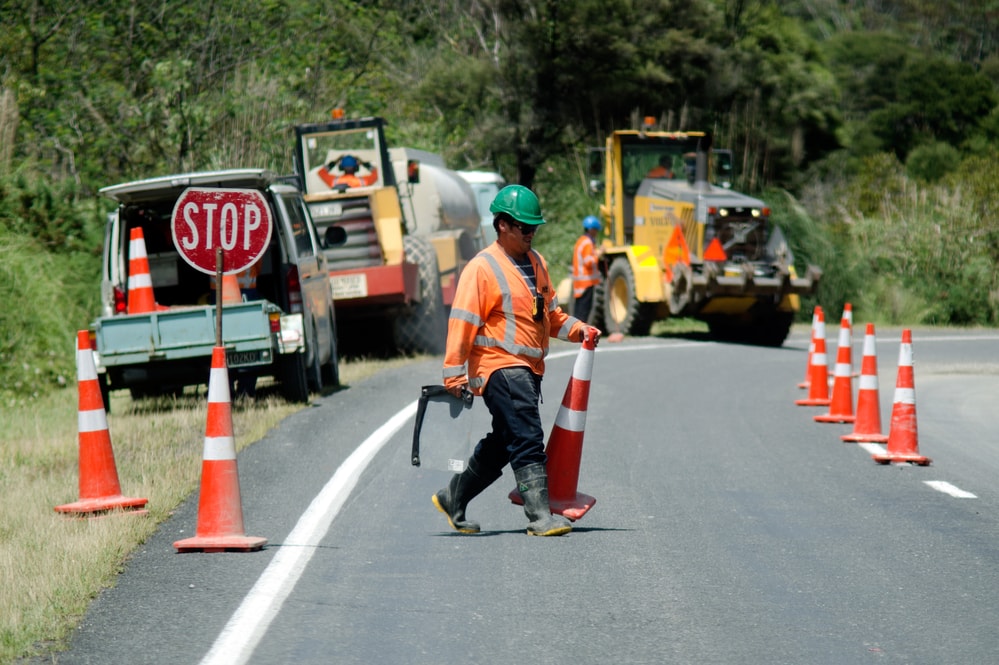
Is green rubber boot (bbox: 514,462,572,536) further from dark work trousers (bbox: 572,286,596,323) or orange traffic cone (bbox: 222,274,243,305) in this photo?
dark work trousers (bbox: 572,286,596,323)

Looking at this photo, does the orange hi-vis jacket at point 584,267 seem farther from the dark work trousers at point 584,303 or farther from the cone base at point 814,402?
the cone base at point 814,402

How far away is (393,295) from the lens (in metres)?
18.6

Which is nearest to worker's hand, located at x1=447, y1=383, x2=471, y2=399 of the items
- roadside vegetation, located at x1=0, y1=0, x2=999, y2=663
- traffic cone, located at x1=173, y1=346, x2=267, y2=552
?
traffic cone, located at x1=173, y1=346, x2=267, y2=552

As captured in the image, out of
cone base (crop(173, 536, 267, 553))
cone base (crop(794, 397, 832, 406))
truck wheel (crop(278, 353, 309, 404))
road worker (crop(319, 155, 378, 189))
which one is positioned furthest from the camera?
road worker (crop(319, 155, 378, 189))

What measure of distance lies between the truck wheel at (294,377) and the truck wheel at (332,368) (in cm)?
176

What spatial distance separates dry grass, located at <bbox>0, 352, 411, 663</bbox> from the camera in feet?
20.2

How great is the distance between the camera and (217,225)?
8.65 metres

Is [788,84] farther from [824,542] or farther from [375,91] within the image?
[824,542]

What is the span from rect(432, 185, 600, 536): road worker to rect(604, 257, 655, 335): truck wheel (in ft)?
52.5

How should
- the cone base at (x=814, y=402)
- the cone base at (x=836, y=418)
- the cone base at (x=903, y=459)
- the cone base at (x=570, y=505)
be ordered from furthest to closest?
1. the cone base at (x=814, y=402)
2. the cone base at (x=836, y=418)
3. the cone base at (x=903, y=459)
4. the cone base at (x=570, y=505)

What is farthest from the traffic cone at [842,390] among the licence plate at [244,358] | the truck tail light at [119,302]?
the truck tail light at [119,302]

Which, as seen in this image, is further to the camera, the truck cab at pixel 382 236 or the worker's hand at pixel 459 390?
the truck cab at pixel 382 236

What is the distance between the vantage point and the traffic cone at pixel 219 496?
24.2 feet

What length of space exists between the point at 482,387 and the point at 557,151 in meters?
31.5
